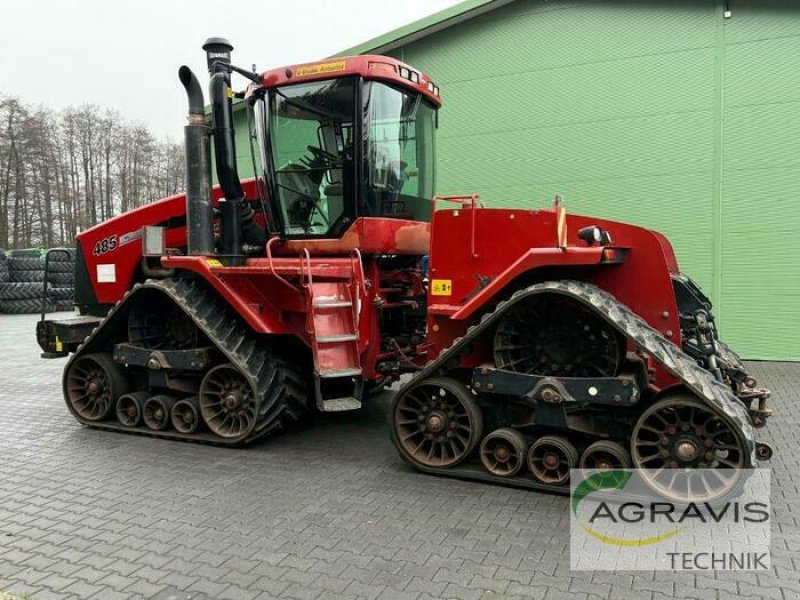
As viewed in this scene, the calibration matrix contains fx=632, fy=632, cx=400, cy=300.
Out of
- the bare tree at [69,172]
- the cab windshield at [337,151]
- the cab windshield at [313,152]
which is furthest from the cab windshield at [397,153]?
the bare tree at [69,172]

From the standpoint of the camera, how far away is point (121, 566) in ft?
11.3

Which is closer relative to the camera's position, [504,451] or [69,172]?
[504,451]

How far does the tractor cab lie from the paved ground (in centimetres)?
210

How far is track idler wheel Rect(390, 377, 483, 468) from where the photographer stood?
179 inches

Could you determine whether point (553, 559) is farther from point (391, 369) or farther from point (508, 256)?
point (391, 369)

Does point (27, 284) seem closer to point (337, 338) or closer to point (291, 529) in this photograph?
point (337, 338)

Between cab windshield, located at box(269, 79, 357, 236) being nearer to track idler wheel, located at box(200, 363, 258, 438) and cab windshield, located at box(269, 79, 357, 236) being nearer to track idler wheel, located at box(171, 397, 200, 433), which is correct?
track idler wheel, located at box(200, 363, 258, 438)

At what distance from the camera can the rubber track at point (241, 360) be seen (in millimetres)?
5367

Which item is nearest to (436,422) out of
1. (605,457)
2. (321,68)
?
(605,457)

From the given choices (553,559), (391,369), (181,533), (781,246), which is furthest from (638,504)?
(781,246)

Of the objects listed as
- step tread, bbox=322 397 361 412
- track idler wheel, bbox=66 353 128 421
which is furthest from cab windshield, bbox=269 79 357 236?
track idler wheel, bbox=66 353 128 421

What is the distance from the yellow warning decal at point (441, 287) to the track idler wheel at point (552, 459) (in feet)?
4.14

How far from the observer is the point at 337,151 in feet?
17.7

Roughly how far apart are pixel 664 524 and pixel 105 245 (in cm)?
584
